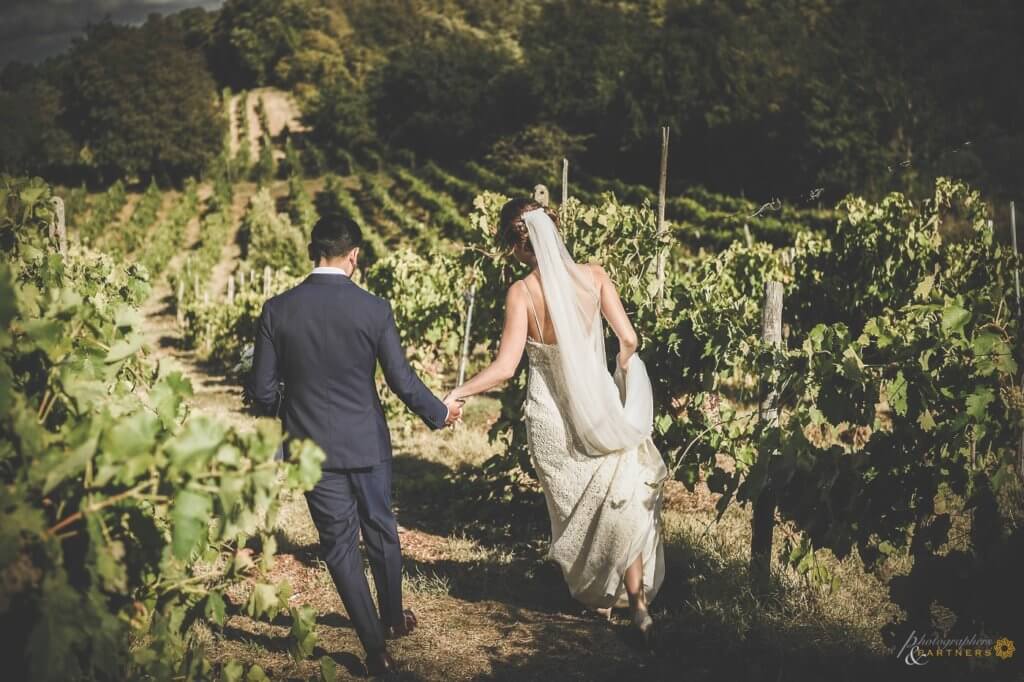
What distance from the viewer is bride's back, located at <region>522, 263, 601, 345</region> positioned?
3.41m

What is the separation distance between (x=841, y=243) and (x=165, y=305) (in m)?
22.2

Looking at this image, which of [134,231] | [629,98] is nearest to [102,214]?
[134,231]

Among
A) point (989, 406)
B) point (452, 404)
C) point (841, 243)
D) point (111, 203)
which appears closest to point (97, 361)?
point (452, 404)

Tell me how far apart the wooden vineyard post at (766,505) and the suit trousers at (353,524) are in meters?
1.85

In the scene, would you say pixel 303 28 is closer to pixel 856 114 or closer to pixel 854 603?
pixel 856 114

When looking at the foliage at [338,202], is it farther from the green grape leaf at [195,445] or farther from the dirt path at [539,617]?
the green grape leaf at [195,445]

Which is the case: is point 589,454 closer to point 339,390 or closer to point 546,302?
point 546,302

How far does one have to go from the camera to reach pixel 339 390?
295 centimetres

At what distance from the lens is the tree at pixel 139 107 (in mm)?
51219

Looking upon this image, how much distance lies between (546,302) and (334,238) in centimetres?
99

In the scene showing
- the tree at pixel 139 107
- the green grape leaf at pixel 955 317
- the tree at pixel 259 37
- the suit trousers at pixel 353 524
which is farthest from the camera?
the tree at pixel 259 37

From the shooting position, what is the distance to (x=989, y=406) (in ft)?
9.18

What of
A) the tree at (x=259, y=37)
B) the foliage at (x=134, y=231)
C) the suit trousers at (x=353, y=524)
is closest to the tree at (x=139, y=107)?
the foliage at (x=134, y=231)

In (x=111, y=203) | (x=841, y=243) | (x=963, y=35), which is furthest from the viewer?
(x=111, y=203)
